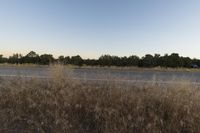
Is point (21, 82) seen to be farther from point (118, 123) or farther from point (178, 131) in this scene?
point (178, 131)

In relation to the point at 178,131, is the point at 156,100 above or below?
above

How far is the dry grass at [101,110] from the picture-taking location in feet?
16.1

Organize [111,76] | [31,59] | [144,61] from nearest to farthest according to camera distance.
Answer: [111,76], [144,61], [31,59]

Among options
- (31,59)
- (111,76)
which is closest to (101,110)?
(111,76)

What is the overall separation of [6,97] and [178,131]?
4.34 metres

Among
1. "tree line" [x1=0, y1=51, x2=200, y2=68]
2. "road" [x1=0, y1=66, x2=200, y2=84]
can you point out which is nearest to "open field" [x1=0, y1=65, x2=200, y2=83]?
"road" [x1=0, y1=66, x2=200, y2=84]

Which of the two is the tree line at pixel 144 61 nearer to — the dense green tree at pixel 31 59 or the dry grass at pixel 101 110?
the dense green tree at pixel 31 59

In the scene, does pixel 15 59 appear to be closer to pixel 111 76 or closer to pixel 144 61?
pixel 144 61

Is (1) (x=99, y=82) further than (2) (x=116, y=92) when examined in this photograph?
Yes

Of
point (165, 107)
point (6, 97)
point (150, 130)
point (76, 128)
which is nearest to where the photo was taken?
point (150, 130)

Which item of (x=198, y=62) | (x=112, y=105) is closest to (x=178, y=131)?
(x=112, y=105)

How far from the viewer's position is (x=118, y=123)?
4930mm

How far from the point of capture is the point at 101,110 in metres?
5.39

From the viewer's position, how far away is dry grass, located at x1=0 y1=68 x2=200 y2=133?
4902mm
